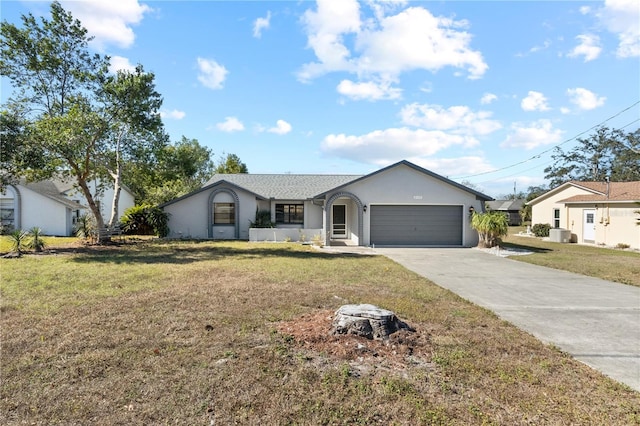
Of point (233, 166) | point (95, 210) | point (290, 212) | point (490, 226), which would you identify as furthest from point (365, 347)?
point (233, 166)

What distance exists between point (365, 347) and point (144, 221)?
74.1ft

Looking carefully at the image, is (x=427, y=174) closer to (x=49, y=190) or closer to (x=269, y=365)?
(x=269, y=365)

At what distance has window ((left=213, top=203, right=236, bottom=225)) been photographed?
22.7 meters

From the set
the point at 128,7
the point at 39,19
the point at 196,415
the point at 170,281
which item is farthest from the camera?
the point at 39,19

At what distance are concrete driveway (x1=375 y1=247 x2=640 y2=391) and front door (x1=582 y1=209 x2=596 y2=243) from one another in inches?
513

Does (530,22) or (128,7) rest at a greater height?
(530,22)

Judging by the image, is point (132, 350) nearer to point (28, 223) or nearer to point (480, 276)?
point (480, 276)

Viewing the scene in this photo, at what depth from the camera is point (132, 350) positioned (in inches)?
182

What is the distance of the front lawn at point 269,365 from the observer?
3312 millimetres

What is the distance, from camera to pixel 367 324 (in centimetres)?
514

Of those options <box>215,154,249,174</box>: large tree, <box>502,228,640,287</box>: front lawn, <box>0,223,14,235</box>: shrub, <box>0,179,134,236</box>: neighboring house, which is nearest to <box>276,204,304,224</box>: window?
<box>0,179,134,236</box>: neighboring house

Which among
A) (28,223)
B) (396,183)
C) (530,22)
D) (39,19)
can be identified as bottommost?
(28,223)

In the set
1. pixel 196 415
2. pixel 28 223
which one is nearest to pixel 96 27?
pixel 28 223

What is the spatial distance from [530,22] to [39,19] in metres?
21.6
